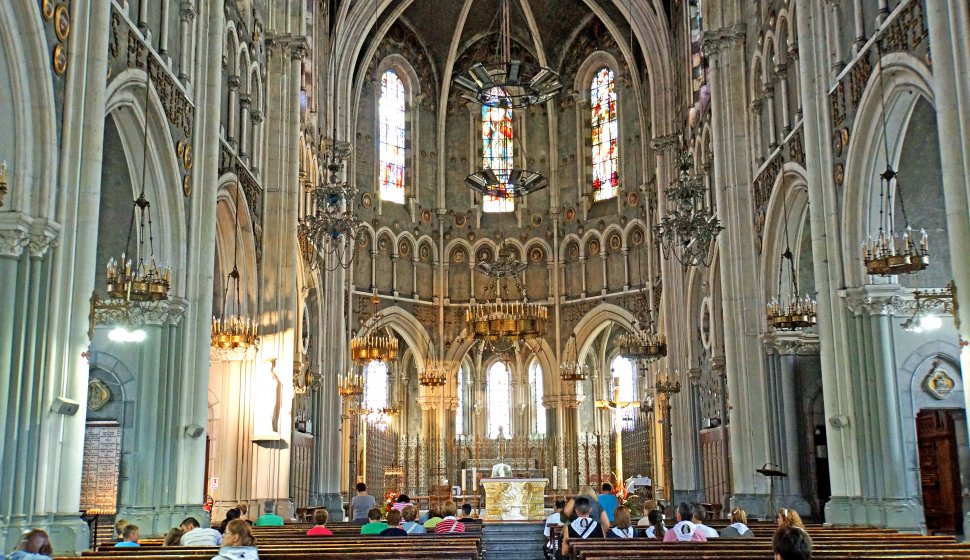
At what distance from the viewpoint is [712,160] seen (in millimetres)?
27484

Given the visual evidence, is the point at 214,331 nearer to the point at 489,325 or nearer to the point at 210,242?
the point at 210,242

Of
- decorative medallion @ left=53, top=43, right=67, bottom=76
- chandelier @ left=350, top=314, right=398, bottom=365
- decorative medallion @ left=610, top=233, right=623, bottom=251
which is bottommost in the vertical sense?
chandelier @ left=350, top=314, right=398, bottom=365

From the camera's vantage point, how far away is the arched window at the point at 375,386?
135ft

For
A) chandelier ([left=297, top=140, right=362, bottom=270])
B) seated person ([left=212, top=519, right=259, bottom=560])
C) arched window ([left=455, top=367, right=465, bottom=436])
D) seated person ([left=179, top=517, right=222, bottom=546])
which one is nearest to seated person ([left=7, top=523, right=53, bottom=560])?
seated person ([left=212, top=519, right=259, bottom=560])

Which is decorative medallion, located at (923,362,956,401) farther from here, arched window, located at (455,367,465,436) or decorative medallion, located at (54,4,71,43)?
arched window, located at (455,367,465,436)

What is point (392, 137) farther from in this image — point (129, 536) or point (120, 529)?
point (129, 536)

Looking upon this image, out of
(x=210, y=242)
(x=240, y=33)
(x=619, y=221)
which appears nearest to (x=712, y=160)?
(x=619, y=221)

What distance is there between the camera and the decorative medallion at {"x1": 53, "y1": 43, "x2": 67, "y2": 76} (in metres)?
12.6

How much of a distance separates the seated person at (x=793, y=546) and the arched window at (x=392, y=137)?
114ft

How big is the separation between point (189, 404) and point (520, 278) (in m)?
23.4

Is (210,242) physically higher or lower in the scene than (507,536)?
higher

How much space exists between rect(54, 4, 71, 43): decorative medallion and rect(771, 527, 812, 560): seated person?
11.1 metres

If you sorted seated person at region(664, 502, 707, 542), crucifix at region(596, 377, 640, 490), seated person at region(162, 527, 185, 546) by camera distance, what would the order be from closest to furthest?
seated person at region(162, 527, 185, 546) < seated person at region(664, 502, 707, 542) < crucifix at region(596, 377, 640, 490)

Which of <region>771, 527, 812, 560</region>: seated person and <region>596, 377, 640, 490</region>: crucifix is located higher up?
<region>596, 377, 640, 490</region>: crucifix
